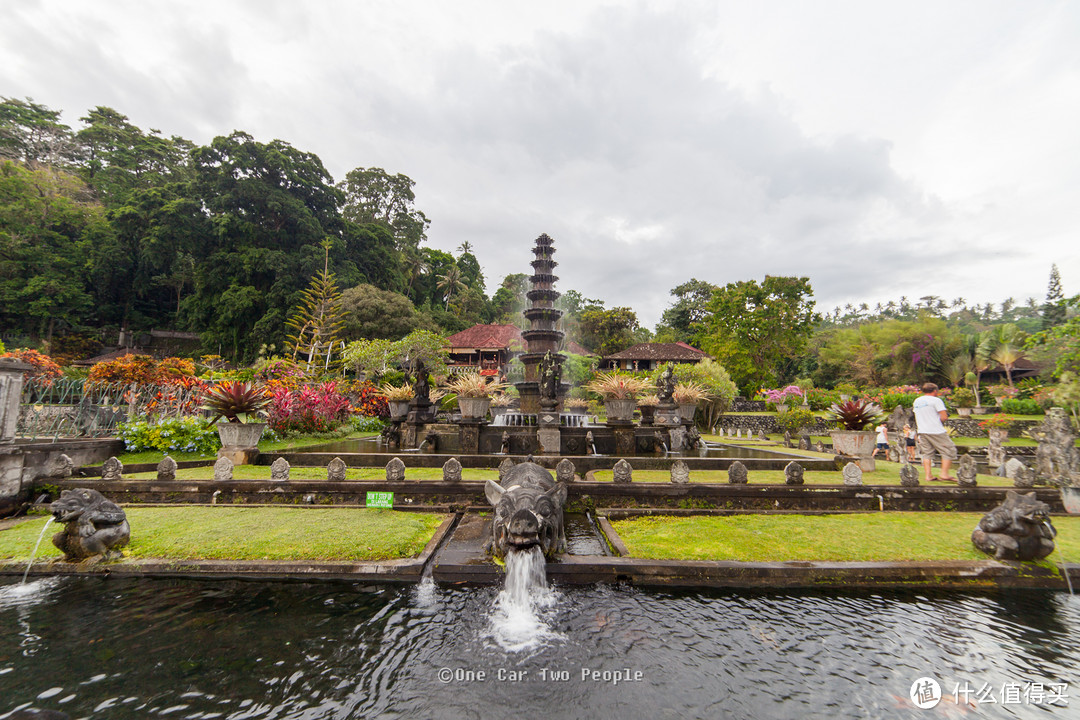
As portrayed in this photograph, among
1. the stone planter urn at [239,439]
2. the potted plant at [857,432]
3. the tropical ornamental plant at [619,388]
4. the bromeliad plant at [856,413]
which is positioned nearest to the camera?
the stone planter urn at [239,439]

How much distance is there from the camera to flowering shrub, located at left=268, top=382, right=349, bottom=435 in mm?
13648

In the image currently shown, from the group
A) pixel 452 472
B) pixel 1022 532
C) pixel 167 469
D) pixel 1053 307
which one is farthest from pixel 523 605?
pixel 1053 307

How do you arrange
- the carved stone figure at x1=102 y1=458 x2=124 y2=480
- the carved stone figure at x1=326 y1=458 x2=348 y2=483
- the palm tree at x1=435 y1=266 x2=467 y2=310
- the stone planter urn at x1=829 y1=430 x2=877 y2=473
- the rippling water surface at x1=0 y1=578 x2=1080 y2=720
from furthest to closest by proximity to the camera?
1. the palm tree at x1=435 y1=266 x2=467 y2=310
2. the stone planter urn at x1=829 y1=430 x2=877 y2=473
3. the carved stone figure at x1=326 y1=458 x2=348 y2=483
4. the carved stone figure at x1=102 y1=458 x2=124 y2=480
5. the rippling water surface at x1=0 y1=578 x2=1080 y2=720

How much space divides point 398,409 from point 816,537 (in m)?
11.5

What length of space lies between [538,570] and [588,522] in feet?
7.24

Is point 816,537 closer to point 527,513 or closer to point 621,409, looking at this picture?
point 527,513

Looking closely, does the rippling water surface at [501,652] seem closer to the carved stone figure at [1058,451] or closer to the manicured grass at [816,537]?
the manicured grass at [816,537]

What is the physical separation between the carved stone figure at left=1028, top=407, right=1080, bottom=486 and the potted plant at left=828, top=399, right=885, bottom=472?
14.5 ft

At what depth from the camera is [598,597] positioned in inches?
175

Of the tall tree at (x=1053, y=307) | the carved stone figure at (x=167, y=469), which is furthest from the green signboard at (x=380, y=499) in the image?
the tall tree at (x=1053, y=307)

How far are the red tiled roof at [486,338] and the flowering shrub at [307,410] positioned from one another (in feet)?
84.1

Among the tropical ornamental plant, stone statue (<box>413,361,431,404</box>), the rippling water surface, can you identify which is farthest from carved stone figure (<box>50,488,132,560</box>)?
Result: the tropical ornamental plant

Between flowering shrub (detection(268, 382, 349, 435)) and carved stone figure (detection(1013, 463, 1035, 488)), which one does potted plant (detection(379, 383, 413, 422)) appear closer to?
flowering shrub (detection(268, 382, 349, 435))

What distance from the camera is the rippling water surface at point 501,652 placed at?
290 cm
